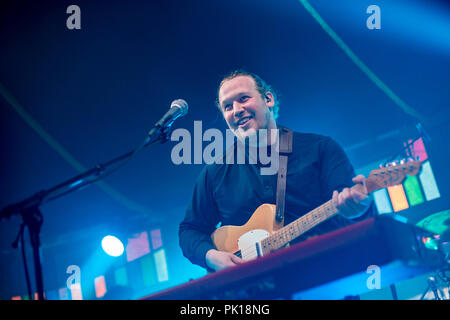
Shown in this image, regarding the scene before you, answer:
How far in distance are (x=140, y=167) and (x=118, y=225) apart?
3.62 metres

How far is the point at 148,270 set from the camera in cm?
1048

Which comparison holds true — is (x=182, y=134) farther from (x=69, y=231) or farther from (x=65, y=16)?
(x=69, y=231)

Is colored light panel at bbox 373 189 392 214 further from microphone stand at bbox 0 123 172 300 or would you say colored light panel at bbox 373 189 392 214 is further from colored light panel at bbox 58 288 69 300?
colored light panel at bbox 58 288 69 300

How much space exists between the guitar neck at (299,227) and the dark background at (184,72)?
2.77 m

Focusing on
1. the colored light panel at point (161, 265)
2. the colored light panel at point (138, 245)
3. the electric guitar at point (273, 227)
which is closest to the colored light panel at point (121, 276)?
the colored light panel at point (138, 245)

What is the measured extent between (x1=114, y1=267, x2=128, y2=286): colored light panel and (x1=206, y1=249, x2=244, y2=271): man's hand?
29.3 feet

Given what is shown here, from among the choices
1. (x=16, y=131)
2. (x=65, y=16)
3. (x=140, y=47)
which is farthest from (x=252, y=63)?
(x=16, y=131)

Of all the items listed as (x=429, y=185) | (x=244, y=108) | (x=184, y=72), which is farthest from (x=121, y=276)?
(x=244, y=108)

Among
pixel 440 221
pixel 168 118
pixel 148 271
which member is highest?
pixel 148 271

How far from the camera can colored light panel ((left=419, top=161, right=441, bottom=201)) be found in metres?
7.44

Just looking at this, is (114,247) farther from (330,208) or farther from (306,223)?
(330,208)

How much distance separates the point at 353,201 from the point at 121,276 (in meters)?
9.89

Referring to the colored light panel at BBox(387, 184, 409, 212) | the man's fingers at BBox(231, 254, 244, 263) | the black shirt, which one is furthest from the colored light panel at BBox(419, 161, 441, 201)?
the man's fingers at BBox(231, 254, 244, 263)

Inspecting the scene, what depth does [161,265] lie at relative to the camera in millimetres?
10312
